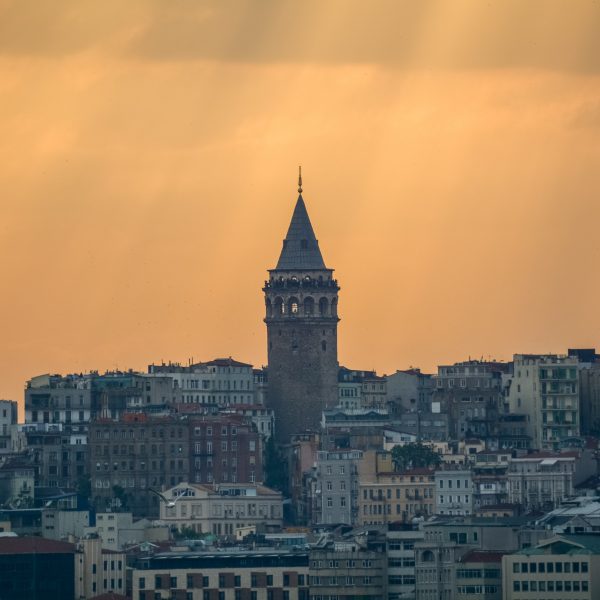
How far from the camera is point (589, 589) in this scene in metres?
200
